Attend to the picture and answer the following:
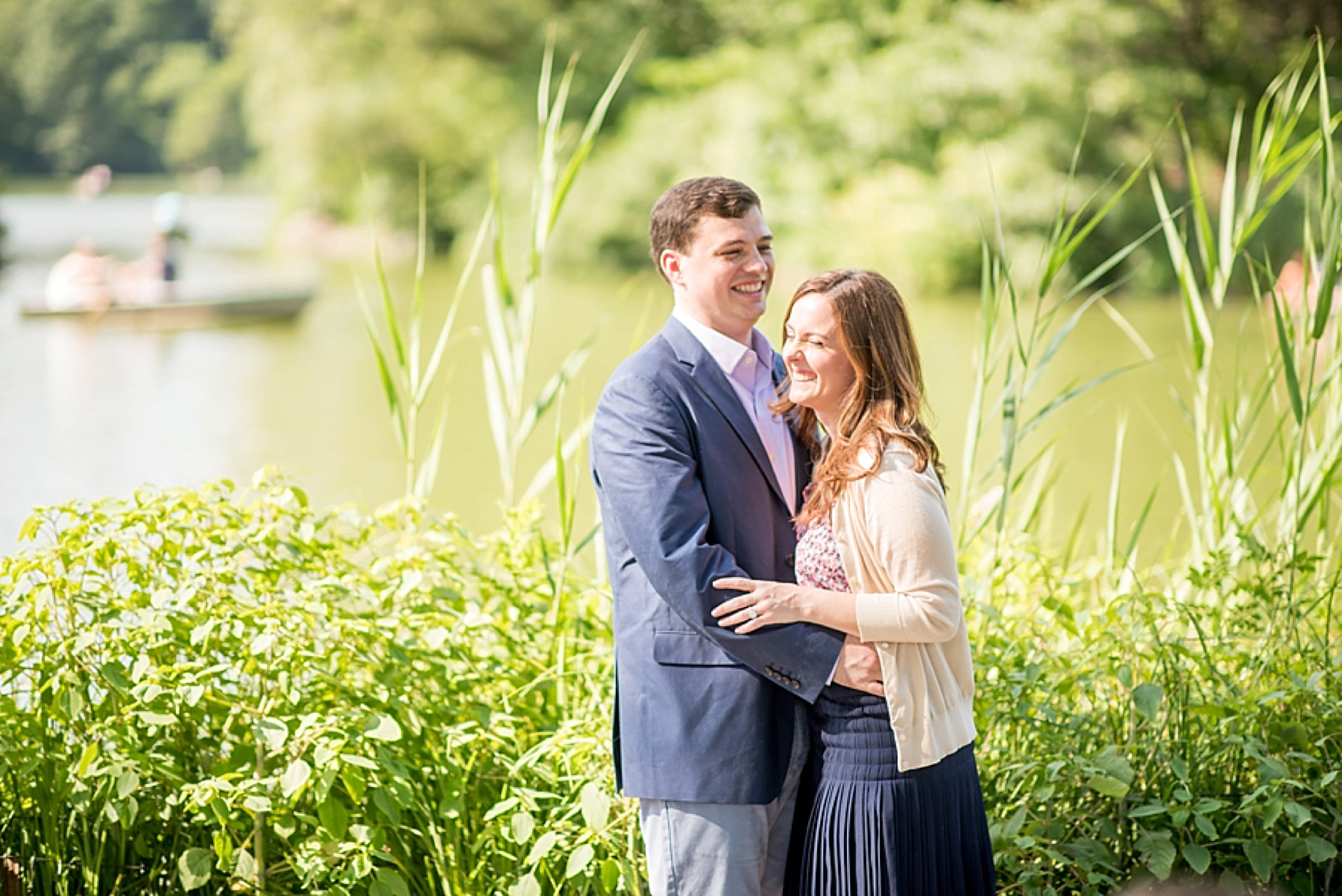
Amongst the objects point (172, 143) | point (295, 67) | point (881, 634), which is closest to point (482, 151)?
point (295, 67)

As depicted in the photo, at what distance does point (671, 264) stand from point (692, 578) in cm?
49

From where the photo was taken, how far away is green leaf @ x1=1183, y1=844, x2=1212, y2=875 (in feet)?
6.84

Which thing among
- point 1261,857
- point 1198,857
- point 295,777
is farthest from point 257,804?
point 1261,857

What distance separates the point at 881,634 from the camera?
5.63 ft

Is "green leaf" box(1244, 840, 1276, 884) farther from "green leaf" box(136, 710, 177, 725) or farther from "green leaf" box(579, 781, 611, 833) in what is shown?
"green leaf" box(136, 710, 177, 725)

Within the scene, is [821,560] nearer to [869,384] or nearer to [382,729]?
[869,384]

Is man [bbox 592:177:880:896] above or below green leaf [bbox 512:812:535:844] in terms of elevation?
above

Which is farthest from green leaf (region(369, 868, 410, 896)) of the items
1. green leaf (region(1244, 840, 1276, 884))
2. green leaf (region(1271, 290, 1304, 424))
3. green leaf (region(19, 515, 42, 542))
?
green leaf (region(1271, 290, 1304, 424))

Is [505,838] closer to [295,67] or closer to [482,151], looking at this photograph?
[482,151]

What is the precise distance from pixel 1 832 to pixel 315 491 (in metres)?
5.15

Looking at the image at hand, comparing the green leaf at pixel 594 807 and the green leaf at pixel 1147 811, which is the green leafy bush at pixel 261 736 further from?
the green leaf at pixel 1147 811

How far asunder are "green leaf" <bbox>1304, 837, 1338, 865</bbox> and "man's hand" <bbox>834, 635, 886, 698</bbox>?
88 cm

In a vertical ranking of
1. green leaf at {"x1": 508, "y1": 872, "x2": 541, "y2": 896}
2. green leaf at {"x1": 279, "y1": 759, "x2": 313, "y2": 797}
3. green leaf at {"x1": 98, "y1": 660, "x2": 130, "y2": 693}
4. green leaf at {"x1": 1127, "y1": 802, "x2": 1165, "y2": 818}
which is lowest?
green leaf at {"x1": 508, "y1": 872, "x2": 541, "y2": 896}

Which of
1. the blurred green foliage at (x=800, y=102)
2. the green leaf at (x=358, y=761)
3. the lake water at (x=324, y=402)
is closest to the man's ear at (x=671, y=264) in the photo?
the green leaf at (x=358, y=761)
